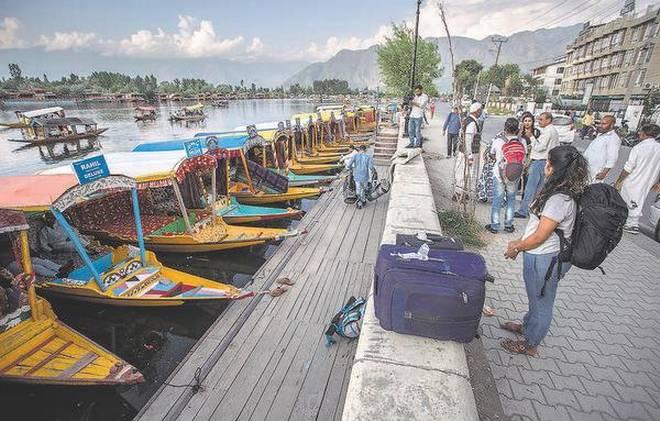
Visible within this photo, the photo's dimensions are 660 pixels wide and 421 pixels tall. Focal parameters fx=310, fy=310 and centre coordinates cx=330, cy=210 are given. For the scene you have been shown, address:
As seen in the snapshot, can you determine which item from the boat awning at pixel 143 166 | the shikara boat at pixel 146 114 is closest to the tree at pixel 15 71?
the shikara boat at pixel 146 114

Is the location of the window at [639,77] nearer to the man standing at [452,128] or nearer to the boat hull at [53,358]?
the man standing at [452,128]

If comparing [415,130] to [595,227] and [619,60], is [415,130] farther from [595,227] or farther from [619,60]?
[619,60]

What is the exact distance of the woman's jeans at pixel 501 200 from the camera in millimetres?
5895

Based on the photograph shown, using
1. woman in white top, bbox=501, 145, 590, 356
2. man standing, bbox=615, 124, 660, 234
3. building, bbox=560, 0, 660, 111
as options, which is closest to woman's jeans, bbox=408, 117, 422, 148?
man standing, bbox=615, 124, 660, 234

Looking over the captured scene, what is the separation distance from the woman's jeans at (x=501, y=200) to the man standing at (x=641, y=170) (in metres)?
1.94

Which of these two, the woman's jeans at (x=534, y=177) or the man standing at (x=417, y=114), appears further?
the man standing at (x=417, y=114)

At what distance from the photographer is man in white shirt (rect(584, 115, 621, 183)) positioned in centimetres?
554

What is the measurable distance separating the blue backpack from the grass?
2.43 meters

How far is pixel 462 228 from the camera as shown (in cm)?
586

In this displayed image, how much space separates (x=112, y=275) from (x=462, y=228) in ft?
21.9

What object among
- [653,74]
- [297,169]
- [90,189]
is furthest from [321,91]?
[90,189]

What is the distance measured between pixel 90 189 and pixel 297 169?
11.1m

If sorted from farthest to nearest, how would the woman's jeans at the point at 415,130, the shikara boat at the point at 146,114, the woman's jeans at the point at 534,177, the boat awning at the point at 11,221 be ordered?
1. the shikara boat at the point at 146,114
2. the woman's jeans at the point at 415,130
3. the woman's jeans at the point at 534,177
4. the boat awning at the point at 11,221

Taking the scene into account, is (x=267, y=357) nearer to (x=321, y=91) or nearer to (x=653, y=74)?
(x=653, y=74)
